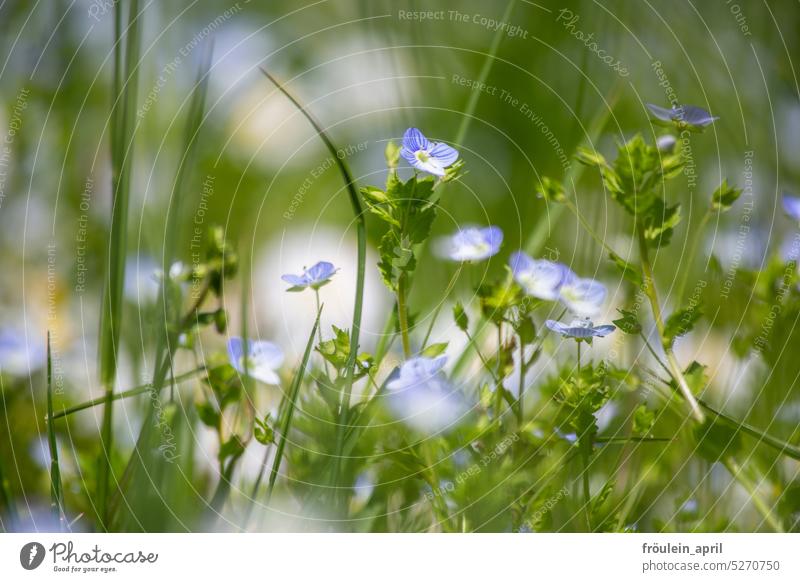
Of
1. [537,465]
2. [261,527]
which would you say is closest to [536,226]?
[537,465]

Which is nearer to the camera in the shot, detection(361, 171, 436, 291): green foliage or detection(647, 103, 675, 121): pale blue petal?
detection(361, 171, 436, 291): green foliage

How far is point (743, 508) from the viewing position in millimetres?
499

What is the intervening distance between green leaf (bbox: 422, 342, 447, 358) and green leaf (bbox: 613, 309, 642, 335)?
0.36ft

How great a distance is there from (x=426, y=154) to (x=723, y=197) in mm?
205

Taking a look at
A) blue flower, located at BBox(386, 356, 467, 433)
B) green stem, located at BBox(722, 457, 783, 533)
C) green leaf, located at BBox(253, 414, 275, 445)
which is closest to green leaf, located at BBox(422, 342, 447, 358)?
blue flower, located at BBox(386, 356, 467, 433)

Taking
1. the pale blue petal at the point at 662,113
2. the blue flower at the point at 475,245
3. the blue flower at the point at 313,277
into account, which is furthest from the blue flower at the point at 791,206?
the blue flower at the point at 313,277

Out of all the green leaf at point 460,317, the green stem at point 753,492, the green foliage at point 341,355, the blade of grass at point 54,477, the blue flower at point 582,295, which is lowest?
the green stem at point 753,492

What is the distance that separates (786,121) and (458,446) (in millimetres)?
354

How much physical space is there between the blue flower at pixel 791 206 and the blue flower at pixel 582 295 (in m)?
0.16

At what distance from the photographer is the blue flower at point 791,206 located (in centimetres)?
54

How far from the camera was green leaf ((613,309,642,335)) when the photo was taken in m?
0.47

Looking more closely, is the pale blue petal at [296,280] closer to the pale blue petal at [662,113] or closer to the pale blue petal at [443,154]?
the pale blue petal at [443,154]

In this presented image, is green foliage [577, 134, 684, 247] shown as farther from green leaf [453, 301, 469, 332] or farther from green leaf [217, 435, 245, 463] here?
green leaf [217, 435, 245, 463]
